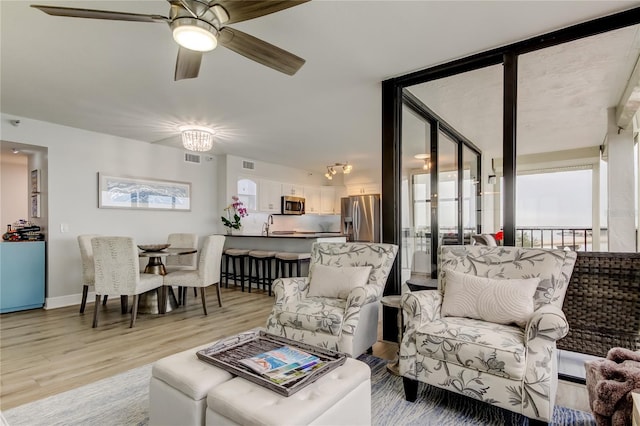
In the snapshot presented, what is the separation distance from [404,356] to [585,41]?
268 cm

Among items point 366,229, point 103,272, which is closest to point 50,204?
point 103,272

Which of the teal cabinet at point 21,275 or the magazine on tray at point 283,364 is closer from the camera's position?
the magazine on tray at point 283,364

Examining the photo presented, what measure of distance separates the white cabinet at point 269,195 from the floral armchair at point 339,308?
4.18m

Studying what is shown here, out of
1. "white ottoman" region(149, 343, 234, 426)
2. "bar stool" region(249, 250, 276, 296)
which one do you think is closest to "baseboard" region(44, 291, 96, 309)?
"bar stool" region(249, 250, 276, 296)

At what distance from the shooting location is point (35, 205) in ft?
16.1

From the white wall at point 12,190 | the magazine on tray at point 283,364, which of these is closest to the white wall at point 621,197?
the magazine on tray at point 283,364

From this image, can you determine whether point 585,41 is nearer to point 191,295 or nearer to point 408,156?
point 408,156

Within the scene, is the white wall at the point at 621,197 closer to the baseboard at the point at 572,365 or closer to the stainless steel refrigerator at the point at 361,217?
the baseboard at the point at 572,365

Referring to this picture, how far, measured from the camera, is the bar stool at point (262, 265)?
5410mm

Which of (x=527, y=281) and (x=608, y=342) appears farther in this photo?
(x=608, y=342)

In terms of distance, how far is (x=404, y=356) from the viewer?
2.08m

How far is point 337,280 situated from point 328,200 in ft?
20.6

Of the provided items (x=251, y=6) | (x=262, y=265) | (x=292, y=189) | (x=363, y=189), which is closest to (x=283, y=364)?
(x=251, y=6)

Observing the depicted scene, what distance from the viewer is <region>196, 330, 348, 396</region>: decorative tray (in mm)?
1377
